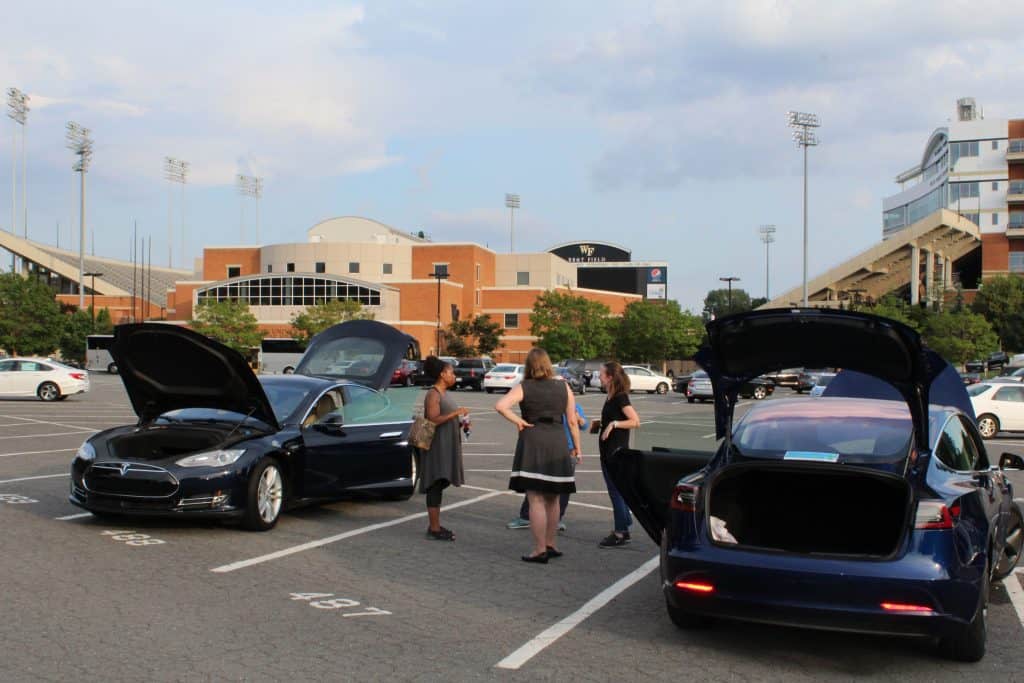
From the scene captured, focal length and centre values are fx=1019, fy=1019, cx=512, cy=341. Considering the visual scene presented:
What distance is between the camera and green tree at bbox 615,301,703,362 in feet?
249

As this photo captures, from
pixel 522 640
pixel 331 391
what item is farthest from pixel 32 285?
pixel 522 640

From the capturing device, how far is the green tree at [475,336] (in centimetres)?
8025

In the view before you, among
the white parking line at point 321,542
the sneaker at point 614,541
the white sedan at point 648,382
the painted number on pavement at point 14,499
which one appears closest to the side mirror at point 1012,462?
the sneaker at point 614,541

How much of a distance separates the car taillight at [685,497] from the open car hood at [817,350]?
3.73ft

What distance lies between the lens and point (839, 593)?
17.1 feet

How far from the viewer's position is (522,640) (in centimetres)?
589

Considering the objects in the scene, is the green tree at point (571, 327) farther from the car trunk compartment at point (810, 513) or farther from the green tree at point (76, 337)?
the car trunk compartment at point (810, 513)

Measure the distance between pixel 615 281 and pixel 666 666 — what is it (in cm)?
13219

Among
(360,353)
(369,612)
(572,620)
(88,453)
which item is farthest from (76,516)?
(572,620)

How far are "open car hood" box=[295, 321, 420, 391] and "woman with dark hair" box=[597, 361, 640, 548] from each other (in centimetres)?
417

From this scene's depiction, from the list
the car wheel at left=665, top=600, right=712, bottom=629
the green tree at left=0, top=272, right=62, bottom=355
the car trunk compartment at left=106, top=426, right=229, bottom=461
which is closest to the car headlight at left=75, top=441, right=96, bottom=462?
the car trunk compartment at left=106, top=426, right=229, bottom=461

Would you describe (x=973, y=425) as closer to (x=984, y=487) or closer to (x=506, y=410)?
(x=984, y=487)

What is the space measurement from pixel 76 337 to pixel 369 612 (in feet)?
265

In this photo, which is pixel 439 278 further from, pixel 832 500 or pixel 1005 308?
pixel 832 500
